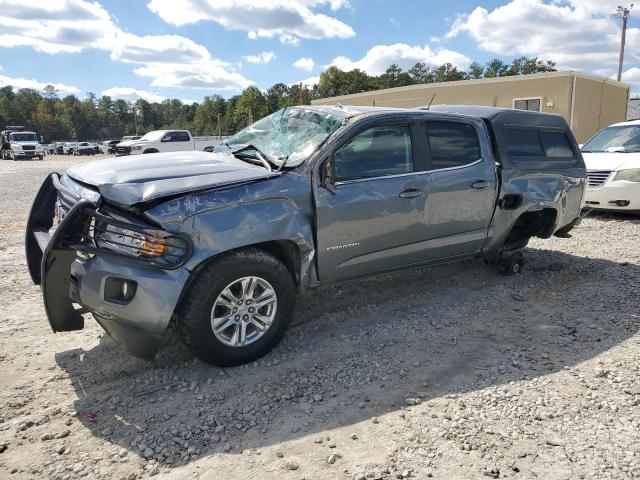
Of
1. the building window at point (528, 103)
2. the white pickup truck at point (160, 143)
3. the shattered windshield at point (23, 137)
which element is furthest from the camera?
the shattered windshield at point (23, 137)

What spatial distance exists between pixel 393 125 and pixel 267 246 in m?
1.61

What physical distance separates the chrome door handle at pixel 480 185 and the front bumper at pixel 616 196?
492 centimetres

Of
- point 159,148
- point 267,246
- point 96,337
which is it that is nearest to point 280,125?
point 267,246

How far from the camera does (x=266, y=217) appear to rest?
146 inches

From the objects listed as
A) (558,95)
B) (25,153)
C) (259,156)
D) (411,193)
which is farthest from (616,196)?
(25,153)

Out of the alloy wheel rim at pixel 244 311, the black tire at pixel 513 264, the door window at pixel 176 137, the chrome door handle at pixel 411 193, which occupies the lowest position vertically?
the black tire at pixel 513 264

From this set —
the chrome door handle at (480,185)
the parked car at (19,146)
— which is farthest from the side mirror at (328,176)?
the parked car at (19,146)

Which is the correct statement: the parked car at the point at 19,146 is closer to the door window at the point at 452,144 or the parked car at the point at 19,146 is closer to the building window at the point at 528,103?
the building window at the point at 528,103

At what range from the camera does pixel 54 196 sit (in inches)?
165

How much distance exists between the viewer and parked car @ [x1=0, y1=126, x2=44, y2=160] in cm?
3697

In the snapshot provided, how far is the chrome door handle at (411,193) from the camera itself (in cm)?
446

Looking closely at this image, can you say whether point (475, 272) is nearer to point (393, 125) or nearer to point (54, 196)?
point (393, 125)

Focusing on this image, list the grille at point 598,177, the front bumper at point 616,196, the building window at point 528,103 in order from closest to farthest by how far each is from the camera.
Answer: the front bumper at point 616,196 < the grille at point 598,177 < the building window at point 528,103

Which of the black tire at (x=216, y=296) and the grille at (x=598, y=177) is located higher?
the grille at (x=598, y=177)
